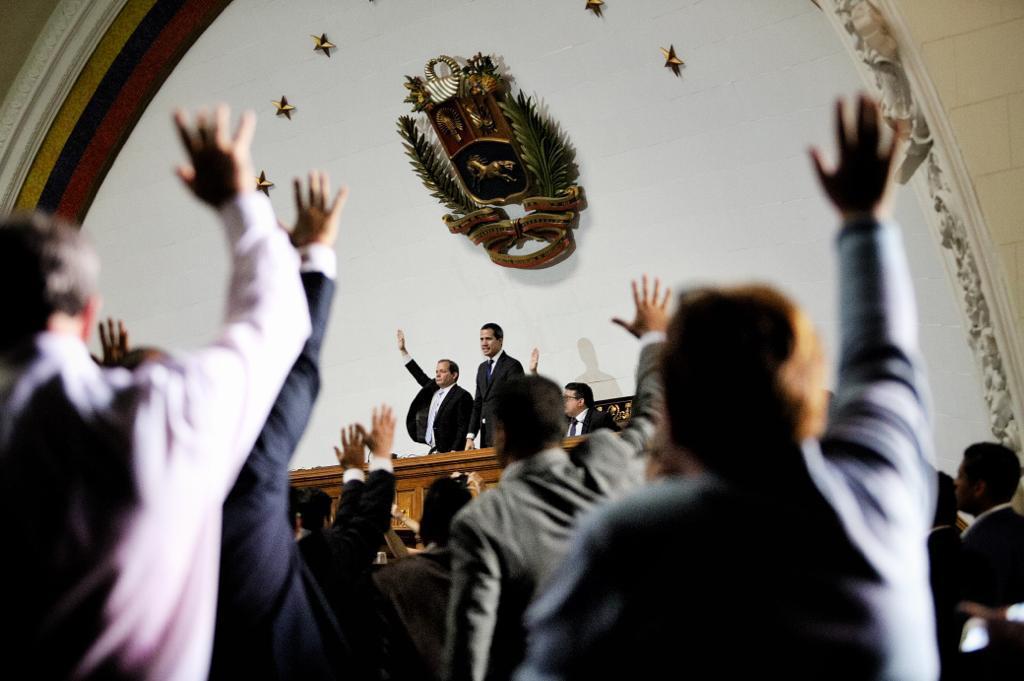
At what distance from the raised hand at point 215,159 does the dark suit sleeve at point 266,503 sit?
0.31 meters

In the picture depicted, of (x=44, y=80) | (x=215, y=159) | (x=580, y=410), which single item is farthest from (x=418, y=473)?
(x=44, y=80)

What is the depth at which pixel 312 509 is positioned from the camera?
247 centimetres

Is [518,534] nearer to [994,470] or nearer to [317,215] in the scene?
[317,215]

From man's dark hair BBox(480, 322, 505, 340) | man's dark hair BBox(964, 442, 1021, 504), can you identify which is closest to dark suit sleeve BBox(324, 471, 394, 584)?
man's dark hair BBox(964, 442, 1021, 504)

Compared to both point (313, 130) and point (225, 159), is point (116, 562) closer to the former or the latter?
point (225, 159)

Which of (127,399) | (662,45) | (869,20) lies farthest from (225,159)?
(662,45)

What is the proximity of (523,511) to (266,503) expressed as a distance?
0.51 meters

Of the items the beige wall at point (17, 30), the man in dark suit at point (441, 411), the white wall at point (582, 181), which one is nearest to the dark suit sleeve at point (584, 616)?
the white wall at point (582, 181)

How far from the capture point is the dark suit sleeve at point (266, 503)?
163cm

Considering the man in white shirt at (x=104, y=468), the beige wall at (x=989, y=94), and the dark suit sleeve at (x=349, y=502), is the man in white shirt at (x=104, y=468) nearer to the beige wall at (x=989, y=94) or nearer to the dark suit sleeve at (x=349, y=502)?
the dark suit sleeve at (x=349, y=502)

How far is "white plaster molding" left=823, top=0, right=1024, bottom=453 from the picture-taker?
4.72 m

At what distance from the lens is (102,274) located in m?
10.7

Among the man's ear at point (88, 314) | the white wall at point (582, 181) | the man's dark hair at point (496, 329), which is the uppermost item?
the white wall at point (582, 181)

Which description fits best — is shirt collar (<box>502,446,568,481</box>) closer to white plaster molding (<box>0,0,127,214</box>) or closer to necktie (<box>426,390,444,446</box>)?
necktie (<box>426,390,444,446</box>)
